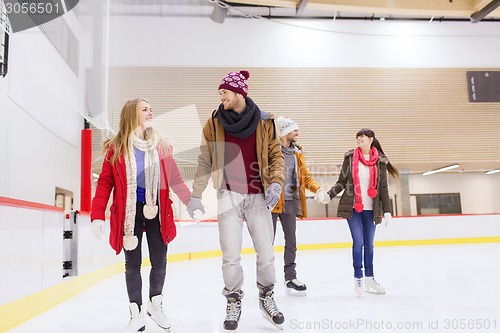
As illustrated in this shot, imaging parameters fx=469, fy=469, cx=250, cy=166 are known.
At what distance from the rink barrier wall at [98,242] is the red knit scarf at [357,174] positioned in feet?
7.09

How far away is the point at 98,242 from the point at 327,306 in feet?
9.02

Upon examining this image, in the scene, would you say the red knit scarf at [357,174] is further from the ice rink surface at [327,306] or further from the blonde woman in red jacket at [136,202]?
the blonde woman in red jacket at [136,202]

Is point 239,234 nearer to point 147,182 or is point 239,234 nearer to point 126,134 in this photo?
point 147,182

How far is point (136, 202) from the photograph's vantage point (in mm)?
2318

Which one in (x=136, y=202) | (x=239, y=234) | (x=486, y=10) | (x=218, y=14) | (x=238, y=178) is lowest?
(x=239, y=234)

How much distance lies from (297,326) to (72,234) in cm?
232

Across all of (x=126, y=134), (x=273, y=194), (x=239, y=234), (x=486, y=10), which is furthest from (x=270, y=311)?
(x=486, y=10)

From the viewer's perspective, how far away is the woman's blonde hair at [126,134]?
233 cm

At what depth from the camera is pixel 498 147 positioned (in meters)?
11.6

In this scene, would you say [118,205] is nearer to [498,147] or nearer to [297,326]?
[297,326]

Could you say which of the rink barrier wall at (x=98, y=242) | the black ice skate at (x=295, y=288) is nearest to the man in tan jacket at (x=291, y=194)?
the black ice skate at (x=295, y=288)

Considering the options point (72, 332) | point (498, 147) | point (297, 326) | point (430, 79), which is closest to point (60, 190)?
point (72, 332)

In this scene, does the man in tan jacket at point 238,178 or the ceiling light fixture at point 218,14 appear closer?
the man in tan jacket at point 238,178

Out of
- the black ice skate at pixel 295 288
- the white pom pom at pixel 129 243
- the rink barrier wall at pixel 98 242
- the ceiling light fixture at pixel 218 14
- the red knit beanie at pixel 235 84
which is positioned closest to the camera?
Answer: the white pom pom at pixel 129 243
